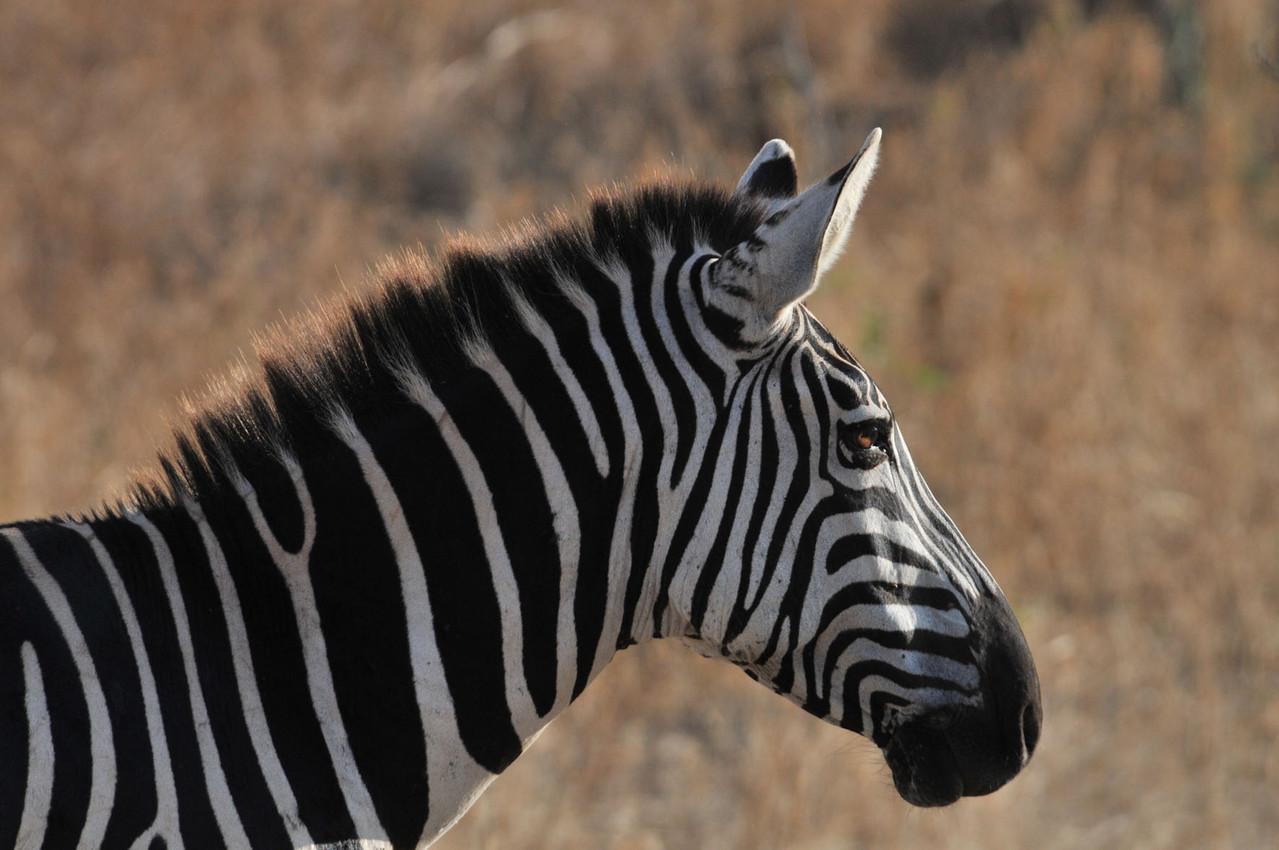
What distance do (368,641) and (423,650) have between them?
114mm

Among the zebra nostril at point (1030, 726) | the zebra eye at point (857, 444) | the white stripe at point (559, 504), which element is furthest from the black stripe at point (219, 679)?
the zebra nostril at point (1030, 726)

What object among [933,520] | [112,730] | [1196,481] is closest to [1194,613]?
[1196,481]

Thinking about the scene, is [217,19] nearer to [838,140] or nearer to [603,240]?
[838,140]

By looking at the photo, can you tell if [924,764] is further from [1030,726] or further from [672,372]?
[672,372]

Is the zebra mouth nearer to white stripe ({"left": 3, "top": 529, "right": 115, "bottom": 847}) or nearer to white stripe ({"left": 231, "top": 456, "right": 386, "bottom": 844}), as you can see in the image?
white stripe ({"left": 231, "top": 456, "right": 386, "bottom": 844})

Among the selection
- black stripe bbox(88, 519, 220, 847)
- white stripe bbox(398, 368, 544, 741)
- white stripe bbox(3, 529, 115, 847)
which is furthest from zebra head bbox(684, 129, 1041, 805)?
white stripe bbox(3, 529, 115, 847)

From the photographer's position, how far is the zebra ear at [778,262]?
233 cm

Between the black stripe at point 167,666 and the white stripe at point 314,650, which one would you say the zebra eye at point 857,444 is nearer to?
the white stripe at point 314,650

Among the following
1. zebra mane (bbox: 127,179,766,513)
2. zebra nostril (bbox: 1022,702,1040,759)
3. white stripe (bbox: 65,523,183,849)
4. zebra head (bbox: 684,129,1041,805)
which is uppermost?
zebra mane (bbox: 127,179,766,513)

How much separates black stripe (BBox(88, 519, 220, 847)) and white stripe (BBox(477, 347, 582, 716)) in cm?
75

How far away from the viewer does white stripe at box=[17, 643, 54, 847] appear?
2018mm

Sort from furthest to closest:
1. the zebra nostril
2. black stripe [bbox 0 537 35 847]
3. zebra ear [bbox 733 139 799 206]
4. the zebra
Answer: zebra ear [bbox 733 139 799 206]
the zebra nostril
the zebra
black stripe [bbox 0 537 35 847]

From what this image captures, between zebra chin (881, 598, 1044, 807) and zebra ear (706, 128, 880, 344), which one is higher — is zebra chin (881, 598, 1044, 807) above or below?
below

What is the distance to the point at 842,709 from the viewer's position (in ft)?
8.35
